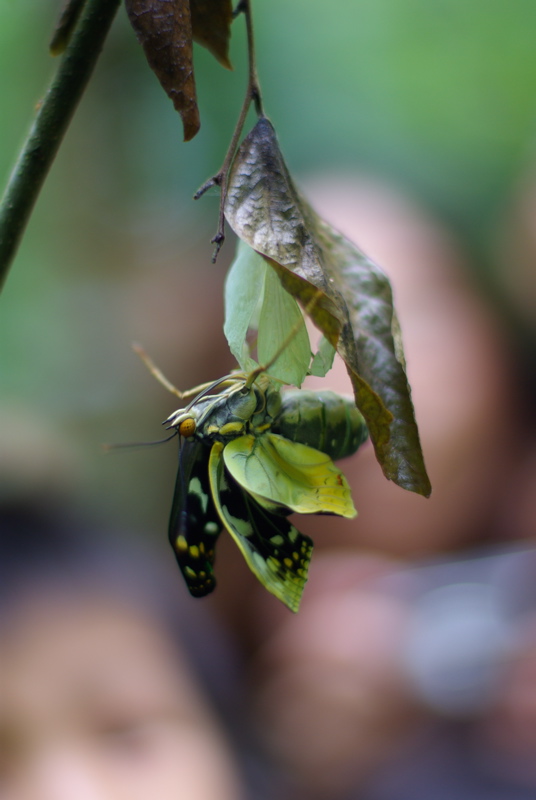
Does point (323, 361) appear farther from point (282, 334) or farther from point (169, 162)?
point (169, 162)

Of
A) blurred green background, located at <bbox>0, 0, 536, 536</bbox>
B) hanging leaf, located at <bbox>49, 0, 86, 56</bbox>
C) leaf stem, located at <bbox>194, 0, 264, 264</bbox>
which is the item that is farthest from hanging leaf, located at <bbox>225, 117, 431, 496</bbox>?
blurred green background, located at <bbox>0, 0, 536, 536</bbox>

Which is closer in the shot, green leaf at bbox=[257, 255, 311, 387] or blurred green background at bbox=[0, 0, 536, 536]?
green leaf at bbox=[257, 255, 311, 387]

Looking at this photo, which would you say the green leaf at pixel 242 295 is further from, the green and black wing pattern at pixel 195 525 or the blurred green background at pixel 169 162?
the blurred green background at pixel 169 162

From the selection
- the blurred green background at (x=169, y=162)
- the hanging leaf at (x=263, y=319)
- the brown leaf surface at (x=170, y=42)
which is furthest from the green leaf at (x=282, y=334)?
the blurred green background at (x=169, y=162)

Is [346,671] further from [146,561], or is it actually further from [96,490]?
[96,490]

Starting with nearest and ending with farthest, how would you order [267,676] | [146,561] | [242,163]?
[242,163] < [267,676] < [146,561]

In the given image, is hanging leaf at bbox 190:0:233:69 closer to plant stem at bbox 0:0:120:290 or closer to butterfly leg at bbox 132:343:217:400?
plant stem at bbox 0:0:120:290

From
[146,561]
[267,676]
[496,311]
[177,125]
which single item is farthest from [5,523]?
[496,311]
